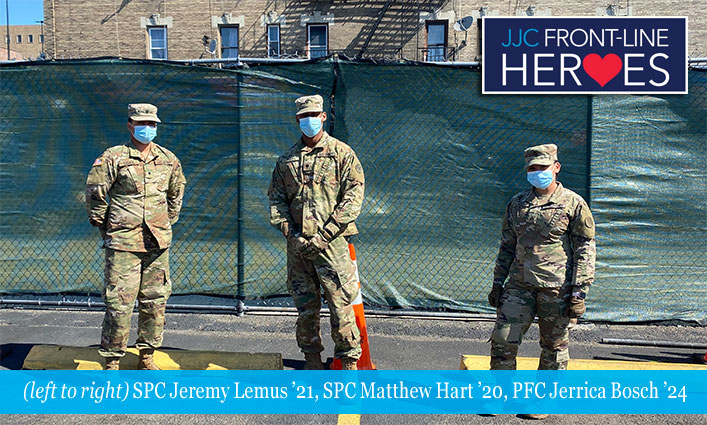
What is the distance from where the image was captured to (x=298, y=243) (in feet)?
12.7

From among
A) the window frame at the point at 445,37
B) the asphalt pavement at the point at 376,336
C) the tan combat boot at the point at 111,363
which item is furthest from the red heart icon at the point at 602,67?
the window frame at the point at 445,37

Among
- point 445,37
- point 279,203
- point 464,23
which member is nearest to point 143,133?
point 279,203

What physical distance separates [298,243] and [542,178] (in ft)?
5.66

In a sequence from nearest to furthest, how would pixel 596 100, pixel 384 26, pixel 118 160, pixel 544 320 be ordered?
pixel 544 320, pixel 118 160, pixel 596 100, pixel 384 26

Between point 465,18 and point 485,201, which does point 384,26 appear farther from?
point 485,201

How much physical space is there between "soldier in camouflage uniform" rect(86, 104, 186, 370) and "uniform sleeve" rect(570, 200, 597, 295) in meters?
3.01

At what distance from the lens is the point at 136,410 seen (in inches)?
148

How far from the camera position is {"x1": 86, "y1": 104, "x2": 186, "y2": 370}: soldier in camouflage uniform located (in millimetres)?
4051

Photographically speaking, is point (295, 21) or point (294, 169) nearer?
point (294, 169)

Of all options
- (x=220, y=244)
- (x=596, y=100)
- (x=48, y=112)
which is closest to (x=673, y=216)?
(x=596, y=100)

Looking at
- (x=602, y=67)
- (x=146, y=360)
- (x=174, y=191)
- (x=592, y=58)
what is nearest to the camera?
(x=146, y=360)

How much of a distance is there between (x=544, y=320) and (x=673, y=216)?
8.74 feet

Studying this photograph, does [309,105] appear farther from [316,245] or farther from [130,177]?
[130,177]

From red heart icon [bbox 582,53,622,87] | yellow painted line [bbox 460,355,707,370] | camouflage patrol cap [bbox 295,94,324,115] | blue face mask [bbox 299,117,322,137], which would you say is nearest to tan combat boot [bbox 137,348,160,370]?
blue face mask [bbox 299,117,322,137]
